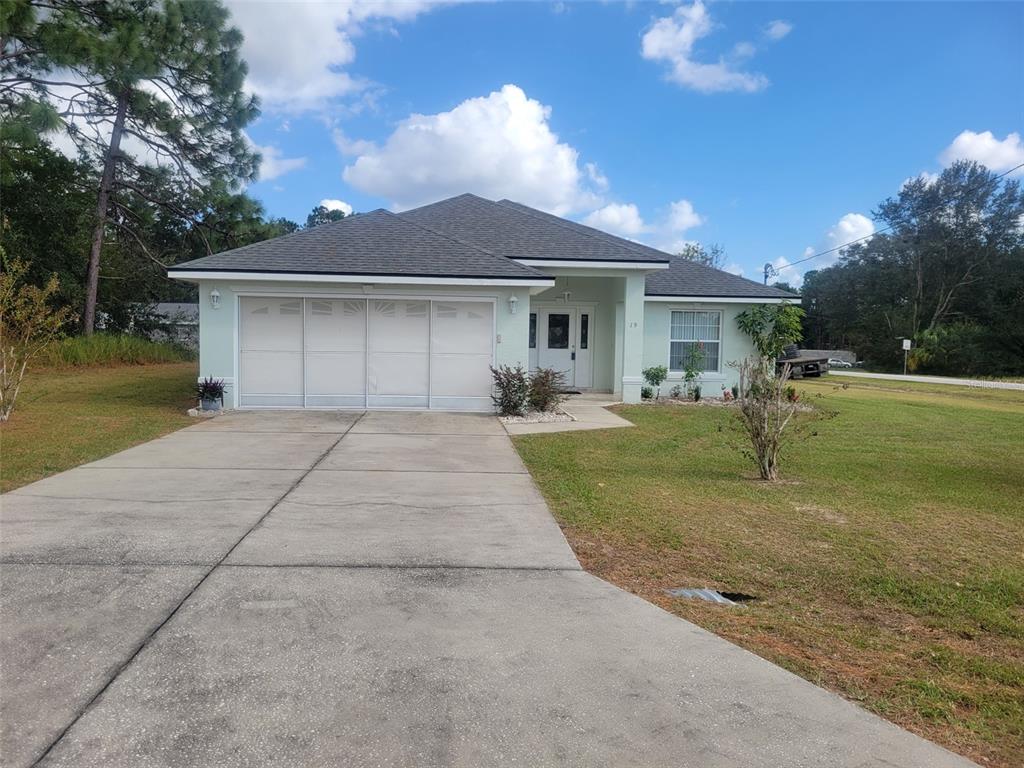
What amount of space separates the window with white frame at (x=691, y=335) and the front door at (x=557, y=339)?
2.51 meters

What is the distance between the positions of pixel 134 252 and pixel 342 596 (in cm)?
2820

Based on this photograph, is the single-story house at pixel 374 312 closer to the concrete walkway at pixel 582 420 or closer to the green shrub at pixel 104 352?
the concrete walkway at pixel 582 420

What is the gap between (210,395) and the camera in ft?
40.2

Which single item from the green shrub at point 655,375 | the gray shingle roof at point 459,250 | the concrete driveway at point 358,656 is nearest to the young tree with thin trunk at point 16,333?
the gray shingle roof at point 459,250

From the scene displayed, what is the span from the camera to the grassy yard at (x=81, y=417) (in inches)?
309

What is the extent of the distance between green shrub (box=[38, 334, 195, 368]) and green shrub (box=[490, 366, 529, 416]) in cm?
1409

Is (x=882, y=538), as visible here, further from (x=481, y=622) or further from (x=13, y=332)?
(x=13, y=332)

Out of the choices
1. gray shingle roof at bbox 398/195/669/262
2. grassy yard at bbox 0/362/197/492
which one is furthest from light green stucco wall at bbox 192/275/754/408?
grassy yard at bbox 0/362/197/492

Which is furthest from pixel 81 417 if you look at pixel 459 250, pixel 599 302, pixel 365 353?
pixel 599 302

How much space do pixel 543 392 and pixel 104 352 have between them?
58.4ft

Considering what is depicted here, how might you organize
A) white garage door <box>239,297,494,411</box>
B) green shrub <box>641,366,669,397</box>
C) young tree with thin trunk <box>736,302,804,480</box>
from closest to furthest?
young tree with thin trunk <box>736,302,804,480</box>, white garage door <box>239,297,494,411</box>, green shrub <box>641,366,669,397</box>

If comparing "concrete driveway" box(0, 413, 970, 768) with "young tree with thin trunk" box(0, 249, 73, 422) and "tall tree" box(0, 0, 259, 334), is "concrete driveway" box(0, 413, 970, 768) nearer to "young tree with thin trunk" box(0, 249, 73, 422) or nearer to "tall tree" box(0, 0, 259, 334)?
"young tree with thin trunk" box(0, 249, 73, 422)

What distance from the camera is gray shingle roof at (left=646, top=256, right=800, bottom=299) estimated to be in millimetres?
16156

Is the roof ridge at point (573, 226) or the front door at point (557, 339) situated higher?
the roof ridge at point (573, 226)
